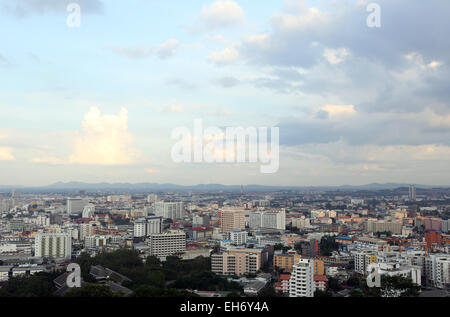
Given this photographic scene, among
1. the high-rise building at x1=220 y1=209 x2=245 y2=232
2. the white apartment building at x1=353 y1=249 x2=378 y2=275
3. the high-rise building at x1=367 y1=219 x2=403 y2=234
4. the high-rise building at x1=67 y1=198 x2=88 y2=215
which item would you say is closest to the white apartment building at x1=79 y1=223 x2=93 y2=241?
the high-rise building at x1=220 y1=209 x2=245 y2=232

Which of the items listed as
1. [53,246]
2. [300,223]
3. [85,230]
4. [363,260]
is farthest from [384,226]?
[53,246]

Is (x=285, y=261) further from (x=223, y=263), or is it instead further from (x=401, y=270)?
(x=401, y=270)

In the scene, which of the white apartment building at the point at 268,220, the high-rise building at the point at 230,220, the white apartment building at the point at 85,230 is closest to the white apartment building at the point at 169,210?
the white apartment building at the point at 268,220

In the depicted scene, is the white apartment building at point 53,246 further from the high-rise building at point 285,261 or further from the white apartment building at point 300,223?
the white apartment building at point 300,223

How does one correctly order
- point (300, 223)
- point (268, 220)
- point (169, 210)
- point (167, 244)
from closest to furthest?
point (167, 244), point (268, 220), point (300, 223), point (169, 210)

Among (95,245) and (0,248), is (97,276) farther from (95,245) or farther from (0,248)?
(0,248)
